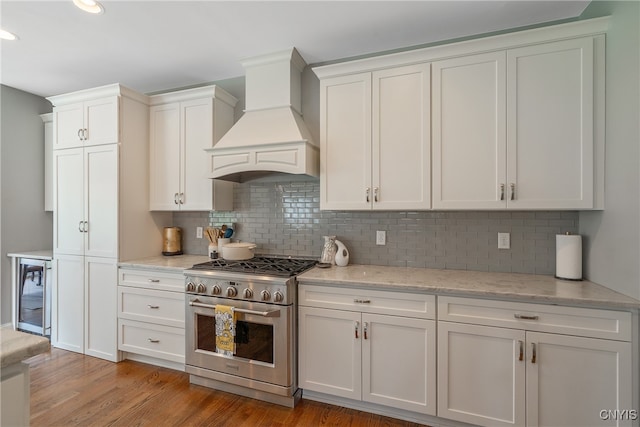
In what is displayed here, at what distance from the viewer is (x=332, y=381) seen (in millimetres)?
2166

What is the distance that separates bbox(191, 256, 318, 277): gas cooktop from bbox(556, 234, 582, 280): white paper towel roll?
5.87 ft

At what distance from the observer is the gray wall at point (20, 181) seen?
3.38m

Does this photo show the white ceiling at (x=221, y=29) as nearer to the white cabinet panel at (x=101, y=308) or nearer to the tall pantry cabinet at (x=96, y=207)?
the tall pantry cabinet at (x=96, y=207)

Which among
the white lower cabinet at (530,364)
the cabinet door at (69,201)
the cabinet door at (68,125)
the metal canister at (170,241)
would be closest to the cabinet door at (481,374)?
the white lower cabinet at (530,364)

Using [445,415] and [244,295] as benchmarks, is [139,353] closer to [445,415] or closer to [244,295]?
[244,295]

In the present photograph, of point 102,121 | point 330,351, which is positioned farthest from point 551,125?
point 102,121

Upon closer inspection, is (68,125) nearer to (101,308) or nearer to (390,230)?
(101,308)

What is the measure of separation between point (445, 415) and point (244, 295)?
156cm

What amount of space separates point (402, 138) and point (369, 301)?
1.22 meters

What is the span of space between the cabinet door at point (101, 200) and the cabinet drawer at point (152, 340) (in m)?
0.69

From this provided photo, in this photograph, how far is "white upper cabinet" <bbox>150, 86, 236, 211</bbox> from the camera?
2.93 m

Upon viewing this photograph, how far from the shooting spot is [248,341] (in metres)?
2.28

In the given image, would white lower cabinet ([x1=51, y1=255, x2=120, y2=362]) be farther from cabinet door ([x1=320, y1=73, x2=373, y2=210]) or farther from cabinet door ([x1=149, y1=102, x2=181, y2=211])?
cabinet door ([x1=320, y1=73, x2=373, y2=210])

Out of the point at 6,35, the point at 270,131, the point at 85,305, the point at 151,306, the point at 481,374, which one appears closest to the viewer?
the point at 481,374
